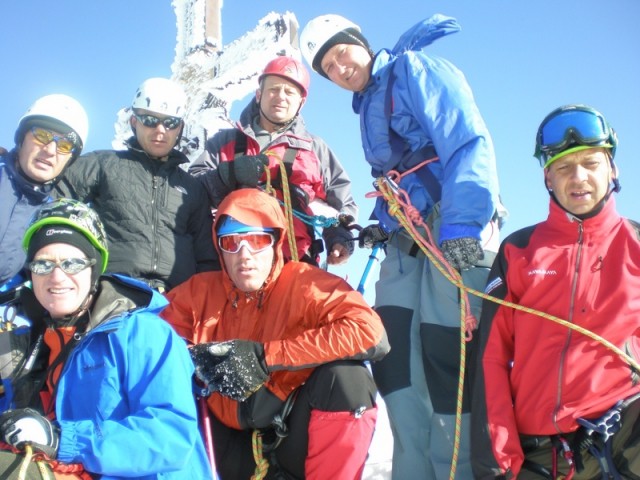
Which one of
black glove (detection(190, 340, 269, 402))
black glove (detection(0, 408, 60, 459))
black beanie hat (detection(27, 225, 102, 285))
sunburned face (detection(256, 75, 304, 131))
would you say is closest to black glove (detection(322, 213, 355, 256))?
sunburned face (detection(256, 75, 304, 131))

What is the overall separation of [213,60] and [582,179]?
19.3 feet

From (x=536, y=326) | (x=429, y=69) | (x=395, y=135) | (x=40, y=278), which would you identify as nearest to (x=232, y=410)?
(x=40, y=278)

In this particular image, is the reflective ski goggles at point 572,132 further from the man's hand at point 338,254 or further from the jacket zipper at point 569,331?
the man's hand at point 338,254

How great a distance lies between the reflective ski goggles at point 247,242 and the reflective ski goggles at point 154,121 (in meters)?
1.08

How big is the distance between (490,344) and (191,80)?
5939 mm

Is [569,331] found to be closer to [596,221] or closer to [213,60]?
[596,221]

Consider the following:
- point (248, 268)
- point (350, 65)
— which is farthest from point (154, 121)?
point (248, 268)

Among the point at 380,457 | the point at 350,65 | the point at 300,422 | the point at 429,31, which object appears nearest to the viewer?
the point at 300,422

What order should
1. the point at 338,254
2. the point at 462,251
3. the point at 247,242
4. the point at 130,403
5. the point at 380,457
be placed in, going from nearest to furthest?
the point at 130,403, the point at 462,251, the point at 247,242, the point at 380,457, the point at 338,254

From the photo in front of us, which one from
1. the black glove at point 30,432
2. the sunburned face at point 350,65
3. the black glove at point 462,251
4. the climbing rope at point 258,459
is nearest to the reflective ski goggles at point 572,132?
the black glove at point 462,251

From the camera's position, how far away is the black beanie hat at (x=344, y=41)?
3.74m

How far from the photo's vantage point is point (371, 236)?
3883 millimetres

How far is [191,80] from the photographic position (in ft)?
25.2

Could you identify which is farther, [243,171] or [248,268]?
[243,171]
